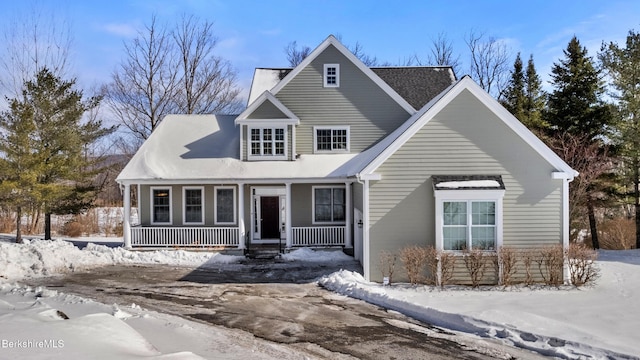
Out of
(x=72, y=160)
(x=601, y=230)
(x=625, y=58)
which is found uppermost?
(x=625, y=58)

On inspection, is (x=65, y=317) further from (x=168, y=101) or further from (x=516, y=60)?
(x=516, y=60)

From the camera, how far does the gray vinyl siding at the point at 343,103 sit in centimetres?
1784

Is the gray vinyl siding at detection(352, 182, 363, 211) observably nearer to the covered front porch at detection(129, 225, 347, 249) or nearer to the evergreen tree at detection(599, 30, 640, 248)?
the covered front porch at detection(129, 225, 347, 249)

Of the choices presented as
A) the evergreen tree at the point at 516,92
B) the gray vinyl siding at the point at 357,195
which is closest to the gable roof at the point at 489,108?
the gray vinyl siding at the point at 357,195

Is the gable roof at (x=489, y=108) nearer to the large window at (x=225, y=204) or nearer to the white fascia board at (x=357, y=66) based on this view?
the white fascia board at (x=357, y=66)

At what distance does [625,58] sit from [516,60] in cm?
A: 1189

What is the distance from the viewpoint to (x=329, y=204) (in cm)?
1720

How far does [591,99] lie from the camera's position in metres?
21.1

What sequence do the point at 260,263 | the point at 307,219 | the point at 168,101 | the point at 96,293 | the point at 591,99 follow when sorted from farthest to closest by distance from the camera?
1. the point at 168,101
2. the point at 591,99
3. the point at 307,219
4. the point at 260,263
5. the point at 96,293

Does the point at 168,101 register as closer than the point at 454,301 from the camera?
No

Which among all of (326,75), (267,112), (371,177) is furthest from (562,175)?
(267,112)

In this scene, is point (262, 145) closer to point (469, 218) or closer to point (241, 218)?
point (241, 218)

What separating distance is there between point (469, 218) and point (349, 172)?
4.74 meters

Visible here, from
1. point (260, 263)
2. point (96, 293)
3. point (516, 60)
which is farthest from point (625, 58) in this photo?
point (96, 293)
